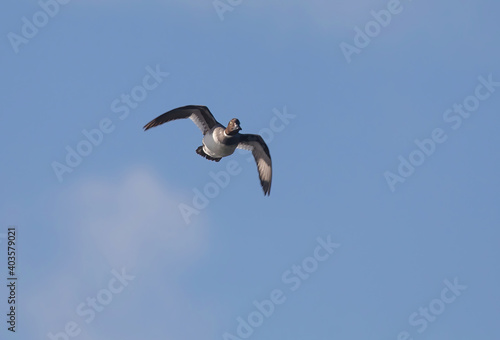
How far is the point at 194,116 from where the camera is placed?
36750 millimetres

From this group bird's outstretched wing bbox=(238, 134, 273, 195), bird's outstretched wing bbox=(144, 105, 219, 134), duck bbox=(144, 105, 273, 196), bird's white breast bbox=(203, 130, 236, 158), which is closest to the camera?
duck bbox=(144, 105, 273, 196)

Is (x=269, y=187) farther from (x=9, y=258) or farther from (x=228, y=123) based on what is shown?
(x=9, y=258)

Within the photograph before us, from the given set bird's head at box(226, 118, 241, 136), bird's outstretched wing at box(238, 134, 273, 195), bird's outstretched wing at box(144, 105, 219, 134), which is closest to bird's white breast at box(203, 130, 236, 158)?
bird's outstretched wing at box(144, 105, 219, 134)

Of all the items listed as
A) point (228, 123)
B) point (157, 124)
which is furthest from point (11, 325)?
point (228, 123)

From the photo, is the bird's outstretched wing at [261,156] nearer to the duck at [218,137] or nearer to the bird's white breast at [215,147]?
the duck at [218,137]

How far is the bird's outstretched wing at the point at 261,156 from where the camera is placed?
38875 millimetres

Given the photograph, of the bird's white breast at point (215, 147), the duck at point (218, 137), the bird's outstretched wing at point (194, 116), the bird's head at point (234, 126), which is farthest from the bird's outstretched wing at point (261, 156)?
the bird's head at point (234, 126)

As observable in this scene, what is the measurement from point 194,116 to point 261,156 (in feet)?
16.2

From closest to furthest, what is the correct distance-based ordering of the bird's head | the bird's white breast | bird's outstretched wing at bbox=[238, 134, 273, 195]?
the bird's head < the bird's white breast < bird's outstretched wing at bbox=[238, 134, 273, 195]

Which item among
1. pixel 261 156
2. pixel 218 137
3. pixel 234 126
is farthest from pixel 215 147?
pixel 261 156

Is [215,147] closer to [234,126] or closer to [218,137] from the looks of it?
[218,137]

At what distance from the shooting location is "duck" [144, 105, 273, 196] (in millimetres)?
35062

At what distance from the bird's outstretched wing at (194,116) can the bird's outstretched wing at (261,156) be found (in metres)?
2.42

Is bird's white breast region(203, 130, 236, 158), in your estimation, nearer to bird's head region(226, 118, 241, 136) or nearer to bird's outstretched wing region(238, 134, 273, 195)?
bird's head region(226, 118, 241, 136)
